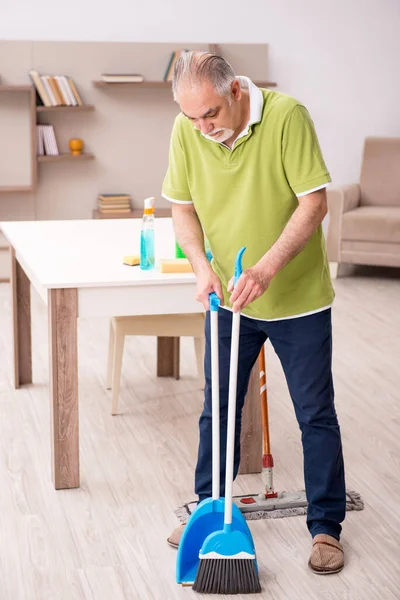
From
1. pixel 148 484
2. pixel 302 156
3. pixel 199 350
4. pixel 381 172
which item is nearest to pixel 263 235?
pixel 302 156

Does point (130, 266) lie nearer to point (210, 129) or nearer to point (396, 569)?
point (210, 129)

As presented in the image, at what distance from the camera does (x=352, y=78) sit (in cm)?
691

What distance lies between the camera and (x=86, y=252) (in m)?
3.28

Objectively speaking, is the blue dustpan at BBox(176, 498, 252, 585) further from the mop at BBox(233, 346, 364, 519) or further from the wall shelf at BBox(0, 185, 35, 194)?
the wall shelf at BBox(0, 185, 35, 194)

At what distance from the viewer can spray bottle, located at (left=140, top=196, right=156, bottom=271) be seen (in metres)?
2.97

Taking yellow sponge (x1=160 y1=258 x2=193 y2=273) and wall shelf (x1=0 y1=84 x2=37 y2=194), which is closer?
yellow sponge (x1=160 y1=258 x2=193 y2=273)

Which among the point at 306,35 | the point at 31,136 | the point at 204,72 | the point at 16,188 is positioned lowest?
the point at 16,188

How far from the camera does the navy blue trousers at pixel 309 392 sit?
7.55 ft

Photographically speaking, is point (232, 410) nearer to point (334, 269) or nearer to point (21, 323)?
point (21, 323)

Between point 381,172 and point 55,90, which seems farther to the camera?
point 381,172

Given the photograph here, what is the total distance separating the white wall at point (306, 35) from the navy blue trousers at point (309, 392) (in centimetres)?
449

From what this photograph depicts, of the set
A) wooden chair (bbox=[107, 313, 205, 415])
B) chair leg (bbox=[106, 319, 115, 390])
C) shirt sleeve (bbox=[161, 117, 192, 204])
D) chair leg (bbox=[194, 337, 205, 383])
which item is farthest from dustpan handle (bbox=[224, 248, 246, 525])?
chair leg (bbox=[106, 319, 115, 390])

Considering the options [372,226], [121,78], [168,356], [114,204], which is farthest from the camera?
[114,204]

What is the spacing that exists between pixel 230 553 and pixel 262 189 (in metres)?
0.89
